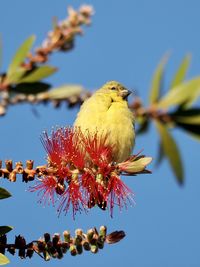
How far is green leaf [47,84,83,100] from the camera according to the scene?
127 centimetres

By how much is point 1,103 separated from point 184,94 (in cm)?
44

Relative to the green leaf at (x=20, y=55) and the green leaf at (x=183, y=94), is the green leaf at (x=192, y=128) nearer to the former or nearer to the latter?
the green leaf at (x=183, y=94)

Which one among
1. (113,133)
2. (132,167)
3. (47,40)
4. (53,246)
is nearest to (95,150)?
(132,167)

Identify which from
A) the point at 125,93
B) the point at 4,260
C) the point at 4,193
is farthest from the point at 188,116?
the point at 125,93

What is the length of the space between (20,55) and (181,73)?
1.39 feet

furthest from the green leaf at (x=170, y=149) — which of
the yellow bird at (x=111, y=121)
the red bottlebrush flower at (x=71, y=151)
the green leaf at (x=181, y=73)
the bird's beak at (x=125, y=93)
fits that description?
the bird's beak at (x=125, y=93)

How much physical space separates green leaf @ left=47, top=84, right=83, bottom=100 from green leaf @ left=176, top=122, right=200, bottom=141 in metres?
0.28

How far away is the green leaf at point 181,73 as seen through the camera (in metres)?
1.21

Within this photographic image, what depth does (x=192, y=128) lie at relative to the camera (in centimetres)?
116

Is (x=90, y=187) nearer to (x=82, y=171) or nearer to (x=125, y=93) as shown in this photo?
(x=82, y=171)

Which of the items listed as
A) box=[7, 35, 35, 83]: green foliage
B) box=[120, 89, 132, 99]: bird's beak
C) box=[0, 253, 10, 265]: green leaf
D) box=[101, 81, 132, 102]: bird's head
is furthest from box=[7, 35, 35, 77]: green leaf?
box=[120, 89, 132, 99]: bird's beak

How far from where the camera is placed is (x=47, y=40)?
1.33 meters

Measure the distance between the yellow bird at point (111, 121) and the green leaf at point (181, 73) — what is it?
2.98 m

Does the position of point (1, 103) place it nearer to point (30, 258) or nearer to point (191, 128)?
point (191, 128)
